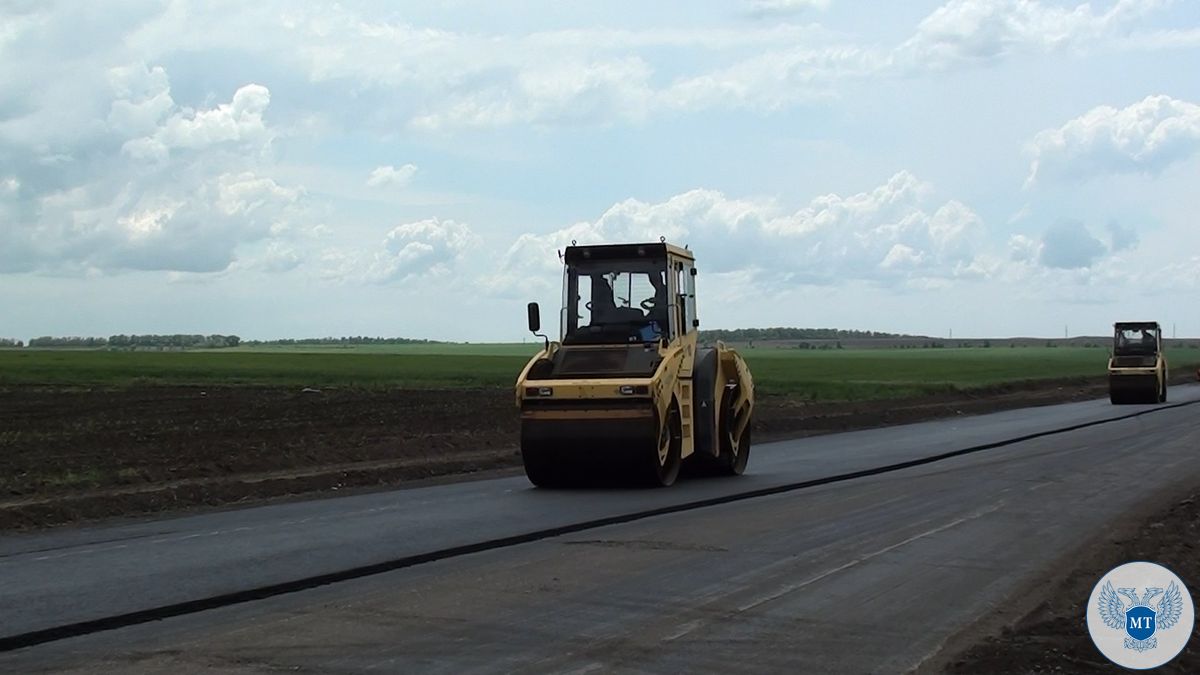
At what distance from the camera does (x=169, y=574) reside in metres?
11.1

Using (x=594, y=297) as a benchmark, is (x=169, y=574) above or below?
below

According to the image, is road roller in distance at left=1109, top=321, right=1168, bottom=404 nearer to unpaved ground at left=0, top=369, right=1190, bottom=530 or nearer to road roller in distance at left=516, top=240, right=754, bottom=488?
unpaved ground at left=0, top=369, right=1190, bottom=530

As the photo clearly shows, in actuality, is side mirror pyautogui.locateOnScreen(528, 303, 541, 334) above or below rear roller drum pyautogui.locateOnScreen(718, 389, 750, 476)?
above

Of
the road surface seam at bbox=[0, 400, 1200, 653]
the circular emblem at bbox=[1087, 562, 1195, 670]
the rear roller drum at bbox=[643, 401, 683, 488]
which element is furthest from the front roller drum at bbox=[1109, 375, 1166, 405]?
the circular emblem at bbox=[1087, 562, 1195, 670]

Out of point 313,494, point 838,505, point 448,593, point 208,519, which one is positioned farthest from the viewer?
point 313,494

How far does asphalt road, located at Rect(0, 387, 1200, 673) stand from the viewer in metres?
8.33

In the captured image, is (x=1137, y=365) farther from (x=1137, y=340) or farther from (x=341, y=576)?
(x=341, y=576)

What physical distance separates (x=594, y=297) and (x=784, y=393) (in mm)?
34792

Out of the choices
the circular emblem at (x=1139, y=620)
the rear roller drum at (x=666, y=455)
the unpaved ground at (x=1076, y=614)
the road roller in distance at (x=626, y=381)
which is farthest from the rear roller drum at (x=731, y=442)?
the circular emblem at (x=1139, y=620)

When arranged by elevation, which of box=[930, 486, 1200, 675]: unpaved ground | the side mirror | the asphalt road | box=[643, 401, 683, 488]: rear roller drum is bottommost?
box=[930, 486, 1200, 675]: unpaved ground

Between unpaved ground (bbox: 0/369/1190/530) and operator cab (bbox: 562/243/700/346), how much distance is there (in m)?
3.83

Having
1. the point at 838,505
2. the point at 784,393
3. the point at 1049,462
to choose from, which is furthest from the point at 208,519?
the point at 784,393

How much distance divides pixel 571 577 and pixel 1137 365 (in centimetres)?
4036

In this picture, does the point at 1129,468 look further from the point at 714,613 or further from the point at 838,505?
the point at 714,613
